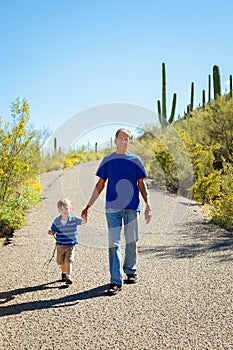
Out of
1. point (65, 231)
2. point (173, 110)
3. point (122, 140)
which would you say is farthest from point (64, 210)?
point (173, 110)

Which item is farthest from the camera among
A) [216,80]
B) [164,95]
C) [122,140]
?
[164,95]

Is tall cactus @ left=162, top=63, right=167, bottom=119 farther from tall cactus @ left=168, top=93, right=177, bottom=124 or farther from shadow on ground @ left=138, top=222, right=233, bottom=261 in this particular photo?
shadow on ground @ left=138, top=222, right=233, bottom=261

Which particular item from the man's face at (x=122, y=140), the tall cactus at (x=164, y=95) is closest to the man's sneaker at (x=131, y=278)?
the man's face at (x=122, y=140)

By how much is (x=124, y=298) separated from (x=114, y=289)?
0.20 m

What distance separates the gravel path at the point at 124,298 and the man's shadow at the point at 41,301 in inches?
0.4

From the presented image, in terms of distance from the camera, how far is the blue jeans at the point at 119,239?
5215 mm

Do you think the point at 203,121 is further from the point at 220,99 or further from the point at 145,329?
the point at 145,329

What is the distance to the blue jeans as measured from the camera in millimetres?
5215

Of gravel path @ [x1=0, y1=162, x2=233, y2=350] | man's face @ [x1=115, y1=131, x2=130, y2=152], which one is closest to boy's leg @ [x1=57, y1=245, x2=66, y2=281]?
gravel path @ [x1=0, y1=162, x2=233, y2=350]

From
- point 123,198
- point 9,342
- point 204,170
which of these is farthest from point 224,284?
point 204,170

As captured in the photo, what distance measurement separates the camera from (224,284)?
5398 mm

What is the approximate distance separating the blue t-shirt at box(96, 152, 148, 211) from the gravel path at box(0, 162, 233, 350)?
3.29ft

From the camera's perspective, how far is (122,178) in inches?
213

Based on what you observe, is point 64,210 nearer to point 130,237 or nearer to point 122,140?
point 130,237
